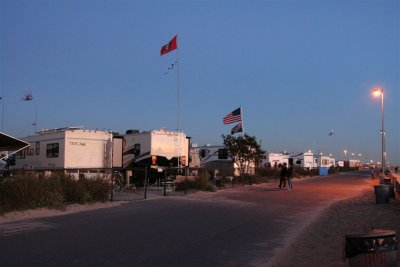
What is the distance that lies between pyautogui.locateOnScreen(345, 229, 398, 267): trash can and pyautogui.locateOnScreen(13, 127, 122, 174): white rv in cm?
1968

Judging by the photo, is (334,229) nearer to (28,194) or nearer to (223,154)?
(28,194)

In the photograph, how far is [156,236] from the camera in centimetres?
1123

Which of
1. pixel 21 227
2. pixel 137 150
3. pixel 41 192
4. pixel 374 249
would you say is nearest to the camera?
pixel 374 249

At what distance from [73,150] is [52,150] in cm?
143

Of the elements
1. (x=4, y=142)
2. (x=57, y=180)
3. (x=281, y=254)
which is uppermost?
(x=4, y=142)

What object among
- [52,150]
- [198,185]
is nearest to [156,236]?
[198,185]

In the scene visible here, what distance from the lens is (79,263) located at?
8297 mm

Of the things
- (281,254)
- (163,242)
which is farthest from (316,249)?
(163,242)

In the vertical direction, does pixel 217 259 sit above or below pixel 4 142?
below

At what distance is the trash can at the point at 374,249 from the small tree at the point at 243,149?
28.7 metres

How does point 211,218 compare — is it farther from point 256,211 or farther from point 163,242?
point 163,242

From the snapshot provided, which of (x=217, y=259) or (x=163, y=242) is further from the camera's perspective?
(x=163, y=242)

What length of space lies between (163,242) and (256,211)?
721cm

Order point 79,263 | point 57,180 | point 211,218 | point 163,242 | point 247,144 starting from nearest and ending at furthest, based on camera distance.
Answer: point 79,263
point 163,242
point 211,218
point 57,180
point 247,144
